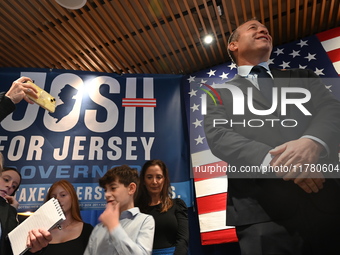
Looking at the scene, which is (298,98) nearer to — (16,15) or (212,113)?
(212,113)

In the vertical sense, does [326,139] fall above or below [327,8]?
below

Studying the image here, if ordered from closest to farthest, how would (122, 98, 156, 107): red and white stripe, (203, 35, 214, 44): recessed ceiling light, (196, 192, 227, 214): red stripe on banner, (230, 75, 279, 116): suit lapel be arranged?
(230, 75, 279, 116): suit lapel < (196, 192, 227, 214): red stripe on banner < (122, 98, 156, 107): red and white stripe < (203, 35, 214, 44): recessed ceiling light

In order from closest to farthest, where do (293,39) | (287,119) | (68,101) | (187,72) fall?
(287,119) < (68,101) < (293,39) < (187,72)

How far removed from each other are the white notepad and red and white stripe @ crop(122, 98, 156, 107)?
5.98 feet

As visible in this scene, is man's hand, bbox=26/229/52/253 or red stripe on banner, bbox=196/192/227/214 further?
red stripe on banner, bbox=196/192/227/214

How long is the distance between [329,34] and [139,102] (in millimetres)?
2307

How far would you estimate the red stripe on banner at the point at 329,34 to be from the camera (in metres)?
3.26

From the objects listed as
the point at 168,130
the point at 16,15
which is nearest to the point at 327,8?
the point at 168,130

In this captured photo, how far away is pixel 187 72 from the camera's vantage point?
413cm

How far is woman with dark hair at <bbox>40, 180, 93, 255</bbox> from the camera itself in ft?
6.67

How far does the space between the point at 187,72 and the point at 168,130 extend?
1.37 metres

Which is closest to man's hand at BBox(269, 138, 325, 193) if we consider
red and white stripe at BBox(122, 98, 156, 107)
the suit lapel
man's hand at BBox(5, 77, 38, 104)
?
the suit lapel

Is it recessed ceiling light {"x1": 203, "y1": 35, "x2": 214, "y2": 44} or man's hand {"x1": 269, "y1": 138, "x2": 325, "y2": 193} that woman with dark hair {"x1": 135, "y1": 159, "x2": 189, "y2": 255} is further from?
recessed ceiling light {"x1": 203, "y1": 35, "x2": 214, "y2": 44}

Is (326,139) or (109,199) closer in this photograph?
(326,139)
